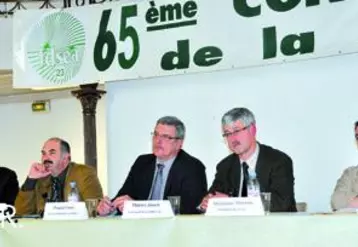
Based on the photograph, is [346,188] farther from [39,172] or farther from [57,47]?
[57,47]

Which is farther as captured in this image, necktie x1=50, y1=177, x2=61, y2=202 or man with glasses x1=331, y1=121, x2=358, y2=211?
necktie x1=50, y1=177, x2=61, y2=202

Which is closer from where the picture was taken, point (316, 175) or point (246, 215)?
point (246, 215)

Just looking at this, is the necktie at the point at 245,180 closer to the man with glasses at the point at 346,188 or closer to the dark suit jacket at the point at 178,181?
the dark suit jacket at the point at 178,181

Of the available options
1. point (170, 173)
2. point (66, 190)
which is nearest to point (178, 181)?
point (170, 173)

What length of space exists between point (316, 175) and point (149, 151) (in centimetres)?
114

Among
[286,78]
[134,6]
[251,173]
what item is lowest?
[251,173]

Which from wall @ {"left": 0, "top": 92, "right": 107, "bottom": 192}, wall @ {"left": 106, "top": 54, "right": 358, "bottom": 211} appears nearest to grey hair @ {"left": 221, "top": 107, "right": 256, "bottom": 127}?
wall @ {"left": 106, "top": 54, "right": 358, "bottom": 211}

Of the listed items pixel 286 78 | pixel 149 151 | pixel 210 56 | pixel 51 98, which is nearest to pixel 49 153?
Result: pixel 149 151

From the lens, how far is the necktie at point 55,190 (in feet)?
10.3

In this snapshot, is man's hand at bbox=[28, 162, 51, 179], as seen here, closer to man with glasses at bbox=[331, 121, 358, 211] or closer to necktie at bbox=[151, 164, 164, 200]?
necktie at bbox=[151, 164, 164, 200]

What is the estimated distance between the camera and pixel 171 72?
3709 millimetres

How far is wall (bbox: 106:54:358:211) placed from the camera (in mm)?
3410

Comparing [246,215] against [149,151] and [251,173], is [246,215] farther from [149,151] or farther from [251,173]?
[149,151]

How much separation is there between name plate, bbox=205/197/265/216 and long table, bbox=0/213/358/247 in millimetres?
50
